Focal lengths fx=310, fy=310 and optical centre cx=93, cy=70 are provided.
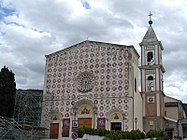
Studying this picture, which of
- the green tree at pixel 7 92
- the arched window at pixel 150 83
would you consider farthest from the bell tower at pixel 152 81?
the green tree at pixel 7 92

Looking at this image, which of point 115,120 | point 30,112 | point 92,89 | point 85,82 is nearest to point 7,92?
point 30,112

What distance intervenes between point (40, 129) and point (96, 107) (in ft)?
22.3

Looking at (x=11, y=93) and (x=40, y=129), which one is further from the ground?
(x=11, y=93)

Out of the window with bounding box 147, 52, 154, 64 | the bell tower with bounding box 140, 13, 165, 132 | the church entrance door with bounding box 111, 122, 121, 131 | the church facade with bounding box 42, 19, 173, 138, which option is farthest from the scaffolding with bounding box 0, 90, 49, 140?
the window with bounding box 147, 52, 154, 64

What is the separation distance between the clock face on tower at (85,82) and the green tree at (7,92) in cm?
905

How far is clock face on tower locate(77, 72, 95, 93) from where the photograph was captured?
35469 millimetres

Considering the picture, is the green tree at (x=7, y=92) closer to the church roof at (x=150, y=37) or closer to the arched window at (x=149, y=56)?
the arched window at (x=149, y=56)

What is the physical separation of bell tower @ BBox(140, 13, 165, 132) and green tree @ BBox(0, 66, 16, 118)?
53.4 ft

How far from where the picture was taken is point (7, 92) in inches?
1515

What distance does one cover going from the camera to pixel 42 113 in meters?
36.9

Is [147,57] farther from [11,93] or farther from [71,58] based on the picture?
[11,93]

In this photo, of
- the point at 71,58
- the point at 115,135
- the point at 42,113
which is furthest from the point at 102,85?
the point at 115,135

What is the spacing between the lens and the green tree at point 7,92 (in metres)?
37.5

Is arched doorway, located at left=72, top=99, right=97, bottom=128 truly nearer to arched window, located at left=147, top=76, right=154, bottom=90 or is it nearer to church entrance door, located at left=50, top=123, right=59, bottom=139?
church entrance door, located at left=50, top=123, right=59, bottom=139
